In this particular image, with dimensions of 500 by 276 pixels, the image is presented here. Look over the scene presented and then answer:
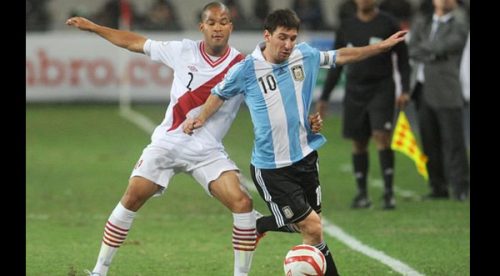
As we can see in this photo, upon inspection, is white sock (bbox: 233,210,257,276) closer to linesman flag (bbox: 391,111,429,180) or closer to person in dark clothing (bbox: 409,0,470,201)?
linesman flag (bbox: 391,111,429,180)

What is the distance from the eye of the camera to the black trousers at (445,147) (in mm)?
14750

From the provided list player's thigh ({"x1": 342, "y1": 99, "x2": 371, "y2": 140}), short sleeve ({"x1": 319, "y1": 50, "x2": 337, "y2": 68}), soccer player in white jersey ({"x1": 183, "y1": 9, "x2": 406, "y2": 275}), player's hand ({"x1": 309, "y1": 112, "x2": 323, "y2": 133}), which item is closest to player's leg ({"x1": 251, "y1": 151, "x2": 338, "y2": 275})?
soccer player in white jersey ({"x1": 183, "y1": 9, "x2": 406, "y2": 275})

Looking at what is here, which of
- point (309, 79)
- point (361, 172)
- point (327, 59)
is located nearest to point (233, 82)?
point (309, 79)

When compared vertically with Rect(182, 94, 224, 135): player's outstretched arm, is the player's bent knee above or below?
below

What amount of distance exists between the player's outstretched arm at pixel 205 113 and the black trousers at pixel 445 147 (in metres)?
6.14

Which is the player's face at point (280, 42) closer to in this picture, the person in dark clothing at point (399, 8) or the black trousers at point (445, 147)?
the black trousers at point (445, 147)

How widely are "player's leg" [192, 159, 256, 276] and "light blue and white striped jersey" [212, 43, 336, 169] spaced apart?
12.6 inches

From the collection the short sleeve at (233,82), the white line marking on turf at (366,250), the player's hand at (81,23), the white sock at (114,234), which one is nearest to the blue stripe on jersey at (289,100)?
the short sleeve at (233,82)

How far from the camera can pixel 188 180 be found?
16.7m

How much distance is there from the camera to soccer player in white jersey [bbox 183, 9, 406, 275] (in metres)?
9.01

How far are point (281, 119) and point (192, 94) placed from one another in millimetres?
805

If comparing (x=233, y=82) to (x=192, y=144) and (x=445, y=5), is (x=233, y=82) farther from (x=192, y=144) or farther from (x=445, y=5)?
(x=445, y=5)
